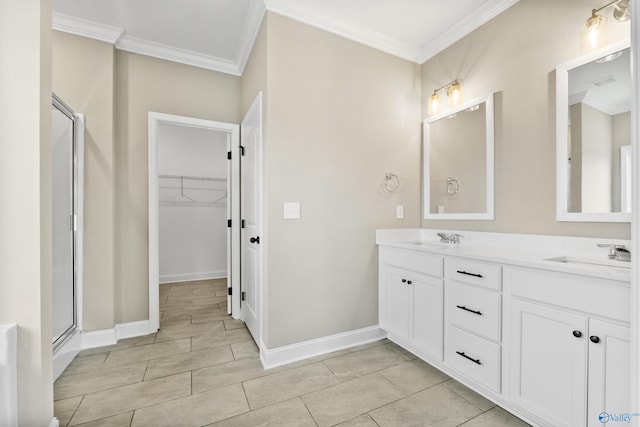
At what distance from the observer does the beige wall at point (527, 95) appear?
1741mm

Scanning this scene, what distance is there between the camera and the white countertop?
1270mm

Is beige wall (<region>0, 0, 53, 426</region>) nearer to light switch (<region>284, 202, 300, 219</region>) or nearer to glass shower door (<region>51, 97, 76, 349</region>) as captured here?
glass shower door (<region>51, 97, 76, 349</region>)

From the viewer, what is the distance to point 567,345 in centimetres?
128

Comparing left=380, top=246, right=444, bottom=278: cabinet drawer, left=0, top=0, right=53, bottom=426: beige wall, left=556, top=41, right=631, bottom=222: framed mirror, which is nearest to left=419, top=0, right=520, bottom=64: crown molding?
left=556, top=41, right=631, bottom=222: framed mirror

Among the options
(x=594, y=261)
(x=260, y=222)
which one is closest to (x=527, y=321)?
(x=594, y=261)

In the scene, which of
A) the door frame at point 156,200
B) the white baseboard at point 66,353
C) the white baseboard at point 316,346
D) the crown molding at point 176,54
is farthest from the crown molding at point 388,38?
the white baseboard at point 66,353

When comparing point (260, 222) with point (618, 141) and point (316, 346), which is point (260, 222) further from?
point (618, 141)

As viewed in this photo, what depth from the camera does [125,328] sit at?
2.54 m

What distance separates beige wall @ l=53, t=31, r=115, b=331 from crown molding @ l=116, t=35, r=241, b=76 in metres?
0.20

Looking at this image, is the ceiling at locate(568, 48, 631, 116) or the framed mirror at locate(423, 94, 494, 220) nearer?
the ceiling at locate(568, 48, 631, 116)

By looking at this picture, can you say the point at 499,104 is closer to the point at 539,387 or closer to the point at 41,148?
the point at 539,387

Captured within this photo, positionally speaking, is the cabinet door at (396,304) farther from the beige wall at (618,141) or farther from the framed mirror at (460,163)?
the beige wall at (618,141)

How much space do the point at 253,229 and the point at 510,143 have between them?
2164mm

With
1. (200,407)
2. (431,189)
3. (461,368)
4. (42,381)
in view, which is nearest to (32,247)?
(42,381)
